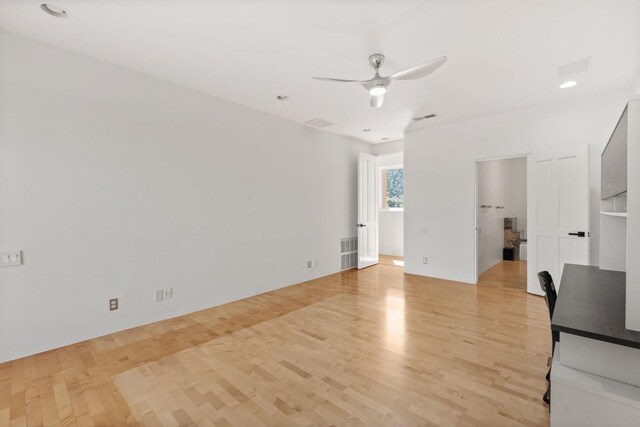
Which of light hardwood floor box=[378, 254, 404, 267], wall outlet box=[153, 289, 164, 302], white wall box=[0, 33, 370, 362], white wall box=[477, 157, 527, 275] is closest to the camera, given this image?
white wall box=[0, 33, 370, 362]

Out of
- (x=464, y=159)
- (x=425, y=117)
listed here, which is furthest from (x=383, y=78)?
(x=464, y=159)

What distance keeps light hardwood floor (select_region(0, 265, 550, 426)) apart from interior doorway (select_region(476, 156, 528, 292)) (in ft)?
5.72

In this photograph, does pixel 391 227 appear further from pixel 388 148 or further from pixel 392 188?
pixel 388 148

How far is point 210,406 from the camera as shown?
6.32ft

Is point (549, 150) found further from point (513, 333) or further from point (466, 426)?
point (466, 426)

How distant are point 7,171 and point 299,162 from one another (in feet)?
11.6

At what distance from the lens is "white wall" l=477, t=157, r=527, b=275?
5559 mm

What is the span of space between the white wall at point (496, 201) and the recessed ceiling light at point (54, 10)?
225 inches

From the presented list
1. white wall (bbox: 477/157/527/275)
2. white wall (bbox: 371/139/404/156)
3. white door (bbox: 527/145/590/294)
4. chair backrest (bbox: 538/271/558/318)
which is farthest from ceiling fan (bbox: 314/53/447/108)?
white wall (bbox: 371/139/404/156)

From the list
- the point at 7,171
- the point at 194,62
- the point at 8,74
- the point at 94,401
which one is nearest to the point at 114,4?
the point at 194,62

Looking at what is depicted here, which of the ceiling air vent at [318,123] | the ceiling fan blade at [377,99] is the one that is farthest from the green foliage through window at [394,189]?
the ceiling fan blade at [377,99]

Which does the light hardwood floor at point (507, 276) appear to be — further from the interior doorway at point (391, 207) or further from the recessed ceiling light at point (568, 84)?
the recessed ceiling light at point (568, 84)

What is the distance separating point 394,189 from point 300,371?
624 cm

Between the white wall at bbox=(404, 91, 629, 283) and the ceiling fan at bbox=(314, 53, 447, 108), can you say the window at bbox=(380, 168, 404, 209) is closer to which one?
the white wall at bbox=(404, 91, 629, 283)
